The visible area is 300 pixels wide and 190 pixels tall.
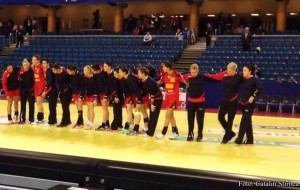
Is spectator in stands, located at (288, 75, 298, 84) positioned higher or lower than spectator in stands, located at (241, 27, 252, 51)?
lower

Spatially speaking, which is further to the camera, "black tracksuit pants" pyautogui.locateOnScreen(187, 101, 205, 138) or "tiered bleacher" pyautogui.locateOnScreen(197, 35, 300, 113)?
"tiered bleacher" pyautogui.locateOnScreen(197, 35, 300, 113)

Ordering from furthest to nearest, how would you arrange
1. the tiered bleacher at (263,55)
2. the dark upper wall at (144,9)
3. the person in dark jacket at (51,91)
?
the dark upper wall at (144,9) < the tiered bleacher at (263,55) < the person in dark jacket at (51,91)

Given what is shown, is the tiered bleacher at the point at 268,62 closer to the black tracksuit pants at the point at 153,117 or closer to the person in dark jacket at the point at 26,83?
the black tracksuit pants at the point at 153,117

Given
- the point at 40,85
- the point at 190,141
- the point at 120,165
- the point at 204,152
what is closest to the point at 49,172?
the point at 120,165

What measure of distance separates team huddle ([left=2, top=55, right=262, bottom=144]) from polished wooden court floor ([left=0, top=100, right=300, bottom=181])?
44 centimetres

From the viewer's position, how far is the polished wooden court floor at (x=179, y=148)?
7.04 metres

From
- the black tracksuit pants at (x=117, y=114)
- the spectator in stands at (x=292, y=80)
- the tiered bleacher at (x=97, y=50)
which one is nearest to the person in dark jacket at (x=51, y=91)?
the black tracksuit pants at (x=117, y=114)

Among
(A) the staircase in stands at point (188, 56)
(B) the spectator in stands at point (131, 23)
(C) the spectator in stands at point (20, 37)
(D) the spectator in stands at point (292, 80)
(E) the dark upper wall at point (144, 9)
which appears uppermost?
(E) the dark upper wall at point (144, 9)

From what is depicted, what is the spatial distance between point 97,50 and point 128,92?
15.1m

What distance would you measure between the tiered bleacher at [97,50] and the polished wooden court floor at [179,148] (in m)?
11.6

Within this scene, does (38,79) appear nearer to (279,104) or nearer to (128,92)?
→ (128,92)

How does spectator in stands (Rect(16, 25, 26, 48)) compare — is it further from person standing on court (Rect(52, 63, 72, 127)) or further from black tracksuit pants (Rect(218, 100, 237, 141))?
black tracksuit pants (Rect(218, 100, 237, 141))

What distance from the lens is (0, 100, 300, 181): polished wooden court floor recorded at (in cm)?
704

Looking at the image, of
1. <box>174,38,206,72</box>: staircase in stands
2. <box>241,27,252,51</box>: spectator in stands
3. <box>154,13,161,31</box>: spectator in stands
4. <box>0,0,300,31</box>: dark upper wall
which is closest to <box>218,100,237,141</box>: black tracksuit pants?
<box>174,38,206,72</box>: staircase in stands
